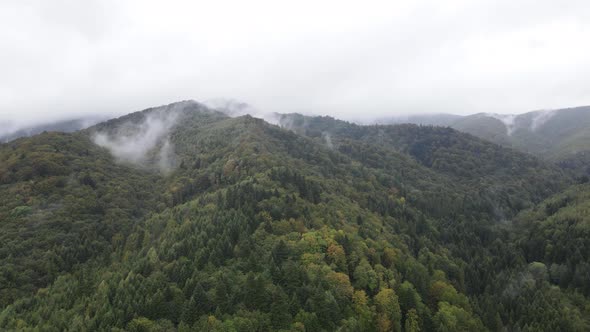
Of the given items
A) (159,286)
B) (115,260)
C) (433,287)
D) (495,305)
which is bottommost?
(495,305)

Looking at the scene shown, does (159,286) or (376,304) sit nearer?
(159,286)

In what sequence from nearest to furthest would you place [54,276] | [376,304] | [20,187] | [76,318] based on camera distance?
[76,318]
[376,304]
[54,276]
[20,187]

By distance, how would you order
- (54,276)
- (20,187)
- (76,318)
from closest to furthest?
(76,318), (54,276), (20,187)

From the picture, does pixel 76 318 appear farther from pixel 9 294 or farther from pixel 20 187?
pixel 20 187

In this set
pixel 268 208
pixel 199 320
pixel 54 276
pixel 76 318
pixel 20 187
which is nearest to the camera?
pixel 199 320

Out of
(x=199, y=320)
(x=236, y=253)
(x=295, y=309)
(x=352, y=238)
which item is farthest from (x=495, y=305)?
(x=199, y=320)

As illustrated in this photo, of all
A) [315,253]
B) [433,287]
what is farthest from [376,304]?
[433,287]

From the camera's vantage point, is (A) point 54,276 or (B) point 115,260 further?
(B) point 115,260

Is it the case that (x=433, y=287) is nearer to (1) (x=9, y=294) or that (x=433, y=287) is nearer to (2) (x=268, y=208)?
(2) (x=268, y=208)

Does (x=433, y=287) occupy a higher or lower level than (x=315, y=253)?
lower
